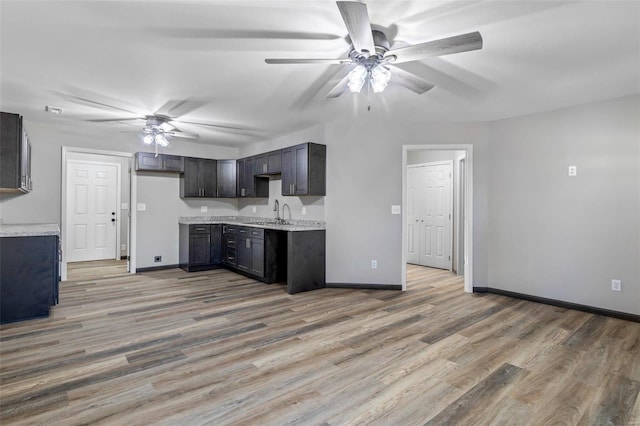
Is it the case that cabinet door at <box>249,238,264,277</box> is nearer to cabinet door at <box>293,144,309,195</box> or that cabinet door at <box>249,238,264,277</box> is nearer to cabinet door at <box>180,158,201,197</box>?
cabinet door at <box>293,144,309,195</box>

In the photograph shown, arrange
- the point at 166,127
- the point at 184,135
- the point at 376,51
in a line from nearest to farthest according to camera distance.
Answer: the point at 376,51 < the point at 166,127 < the point at 184,135

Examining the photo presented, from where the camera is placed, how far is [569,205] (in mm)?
3844

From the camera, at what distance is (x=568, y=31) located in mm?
2264

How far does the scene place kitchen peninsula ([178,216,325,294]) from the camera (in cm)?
451

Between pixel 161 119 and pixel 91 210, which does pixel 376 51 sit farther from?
pixel 91 210

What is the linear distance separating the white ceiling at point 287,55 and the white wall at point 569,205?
305 millimetres

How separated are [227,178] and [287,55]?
13.7ft

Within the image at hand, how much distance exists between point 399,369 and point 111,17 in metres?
3.18

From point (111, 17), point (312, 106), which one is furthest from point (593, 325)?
point (111, 17)

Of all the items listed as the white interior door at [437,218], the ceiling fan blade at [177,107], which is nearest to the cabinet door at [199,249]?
the ceiling fan blade at [177,107]

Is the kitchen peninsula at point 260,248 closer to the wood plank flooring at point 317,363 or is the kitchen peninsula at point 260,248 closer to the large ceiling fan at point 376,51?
the wood plank flooring at point 317,363

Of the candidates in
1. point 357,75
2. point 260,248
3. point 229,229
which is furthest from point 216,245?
point 357,75

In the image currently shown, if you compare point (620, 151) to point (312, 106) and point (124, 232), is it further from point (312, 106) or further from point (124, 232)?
point (124, 232)

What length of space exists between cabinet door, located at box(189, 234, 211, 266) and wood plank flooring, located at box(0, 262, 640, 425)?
1.73 meters
